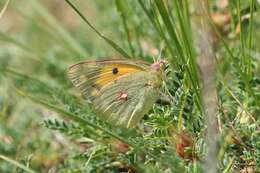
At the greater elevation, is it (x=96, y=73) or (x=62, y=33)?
(x=62, y=33)

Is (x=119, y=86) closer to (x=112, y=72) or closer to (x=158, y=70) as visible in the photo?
(x=112, y=72)

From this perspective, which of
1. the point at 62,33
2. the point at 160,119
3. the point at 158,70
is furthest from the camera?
the point at 62,33

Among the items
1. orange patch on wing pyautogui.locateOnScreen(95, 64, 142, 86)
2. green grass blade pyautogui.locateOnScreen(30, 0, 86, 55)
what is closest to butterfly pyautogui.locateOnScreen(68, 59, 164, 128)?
orange patch on wing pyautogui.locateOnScreen(95, 64, 142, 86)

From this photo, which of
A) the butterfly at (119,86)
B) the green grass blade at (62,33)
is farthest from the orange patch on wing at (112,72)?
the green grass blade at (62,33)

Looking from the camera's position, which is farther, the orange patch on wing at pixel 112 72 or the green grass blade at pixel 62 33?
the green grass blade at pixel 62 33

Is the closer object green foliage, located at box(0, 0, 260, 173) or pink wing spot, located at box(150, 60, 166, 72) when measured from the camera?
green foliage, located at box(0, 0, 260, 173)

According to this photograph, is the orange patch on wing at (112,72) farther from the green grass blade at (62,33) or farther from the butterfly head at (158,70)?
the green grass blade at (62,33)

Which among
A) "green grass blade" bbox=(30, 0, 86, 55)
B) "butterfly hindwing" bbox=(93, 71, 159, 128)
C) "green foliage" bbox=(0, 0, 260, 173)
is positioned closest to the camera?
"green foliage" bbox=(0, 0, 260, 173)

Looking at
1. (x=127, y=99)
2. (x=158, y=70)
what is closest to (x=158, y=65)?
(x=158, y=70)

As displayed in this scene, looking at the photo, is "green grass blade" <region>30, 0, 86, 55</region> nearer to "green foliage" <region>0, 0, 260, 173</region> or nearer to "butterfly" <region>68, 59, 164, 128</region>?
"green foliage" <region>0, 0, 260, 173</region>
